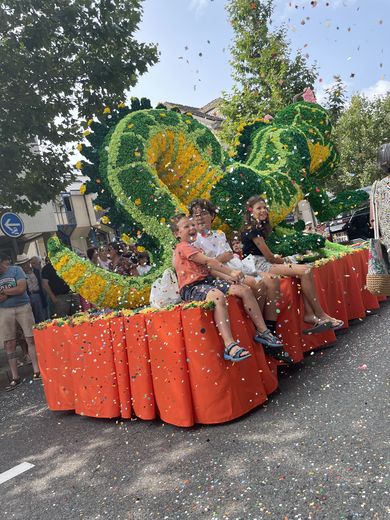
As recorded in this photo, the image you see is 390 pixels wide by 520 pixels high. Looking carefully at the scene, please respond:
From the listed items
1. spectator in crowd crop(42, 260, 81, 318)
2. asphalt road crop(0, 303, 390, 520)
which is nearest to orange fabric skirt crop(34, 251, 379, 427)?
asphalt road crop(0, 303, 390, 520)

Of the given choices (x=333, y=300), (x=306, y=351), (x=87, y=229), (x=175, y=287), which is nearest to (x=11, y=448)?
(x=175, y=287)

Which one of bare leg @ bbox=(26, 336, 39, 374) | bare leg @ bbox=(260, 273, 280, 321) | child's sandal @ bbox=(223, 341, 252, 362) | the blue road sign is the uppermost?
the blue road sign

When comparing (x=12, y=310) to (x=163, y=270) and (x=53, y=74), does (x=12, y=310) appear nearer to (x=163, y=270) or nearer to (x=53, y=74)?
(x=163, y=270)

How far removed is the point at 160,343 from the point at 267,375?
0.80 m

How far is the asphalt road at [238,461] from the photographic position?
1.95m

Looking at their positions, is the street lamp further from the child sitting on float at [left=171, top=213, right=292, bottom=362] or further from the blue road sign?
the blue road sign

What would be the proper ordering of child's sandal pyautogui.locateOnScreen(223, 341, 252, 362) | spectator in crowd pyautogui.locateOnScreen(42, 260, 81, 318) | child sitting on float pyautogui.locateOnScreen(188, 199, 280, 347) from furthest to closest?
spectator in crowd pyautogui.locateOnScreen(42, 260, 81, 318), child sitting on float pyautogui.locateOnScreen(188, 199, 280, 347), child's sandal pyautogui.locateOnScreen(223, 341, 252, 362)

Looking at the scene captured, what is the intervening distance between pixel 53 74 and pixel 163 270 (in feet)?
16.3

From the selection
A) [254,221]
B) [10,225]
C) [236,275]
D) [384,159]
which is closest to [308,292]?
[254,221]

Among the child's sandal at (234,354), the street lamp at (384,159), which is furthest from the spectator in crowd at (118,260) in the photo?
the street lamp at (384,159)

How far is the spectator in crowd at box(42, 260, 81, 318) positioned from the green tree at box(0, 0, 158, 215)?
1587mm

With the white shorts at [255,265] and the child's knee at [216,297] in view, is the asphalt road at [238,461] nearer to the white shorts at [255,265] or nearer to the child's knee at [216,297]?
the child's knee at [216,297]

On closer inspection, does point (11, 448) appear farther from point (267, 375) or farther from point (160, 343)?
point (267, 375)

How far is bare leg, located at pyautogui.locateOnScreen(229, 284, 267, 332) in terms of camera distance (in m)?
3.23
